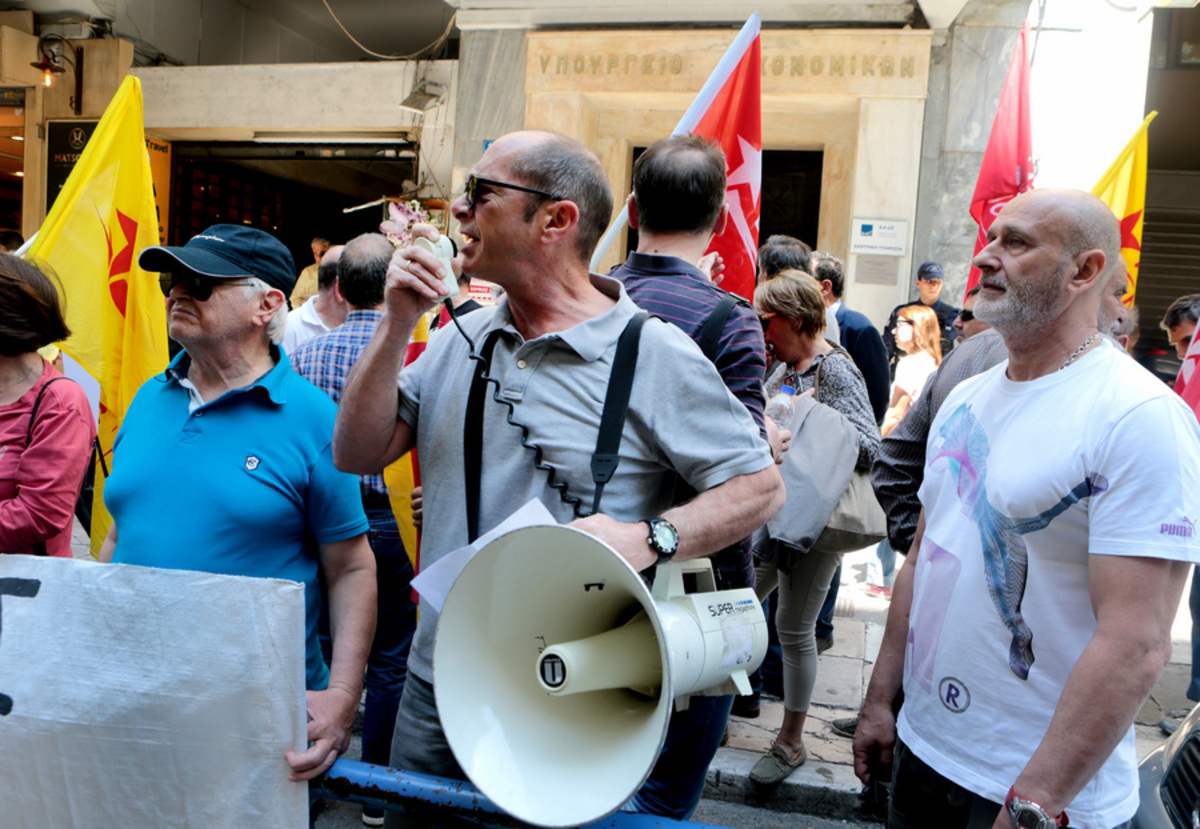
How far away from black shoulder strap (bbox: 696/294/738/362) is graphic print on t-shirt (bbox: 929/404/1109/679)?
0.62 m

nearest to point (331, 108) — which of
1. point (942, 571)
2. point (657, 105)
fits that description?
point (657, 105)

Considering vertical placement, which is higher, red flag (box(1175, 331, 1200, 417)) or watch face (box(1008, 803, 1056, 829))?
red flag (box(1175, 331, 1200, 417))

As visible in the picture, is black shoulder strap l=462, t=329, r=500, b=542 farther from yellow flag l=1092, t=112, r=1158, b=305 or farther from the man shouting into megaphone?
yellow flag l=1092, t=112, r=1158, b=305

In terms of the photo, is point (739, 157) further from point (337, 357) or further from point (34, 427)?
point (34, 427)

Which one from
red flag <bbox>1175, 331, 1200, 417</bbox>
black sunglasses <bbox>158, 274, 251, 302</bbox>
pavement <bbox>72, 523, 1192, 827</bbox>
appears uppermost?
black sunglasses <bbox>158, 274, 251, 302</bbox>

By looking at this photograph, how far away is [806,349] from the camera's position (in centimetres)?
370

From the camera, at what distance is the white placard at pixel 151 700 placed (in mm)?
1517

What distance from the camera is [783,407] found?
11.3ft

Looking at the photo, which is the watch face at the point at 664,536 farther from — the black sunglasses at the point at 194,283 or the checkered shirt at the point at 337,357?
the checkered shirt at the point at 337,357

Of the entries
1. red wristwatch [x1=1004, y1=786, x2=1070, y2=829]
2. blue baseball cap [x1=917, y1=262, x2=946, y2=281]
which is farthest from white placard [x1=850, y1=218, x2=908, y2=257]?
red wristwatch [x1=1004, y1=786, x2=1070, y2=829]

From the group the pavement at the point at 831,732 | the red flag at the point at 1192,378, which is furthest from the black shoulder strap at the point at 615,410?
the red flag at the point at 1192,378

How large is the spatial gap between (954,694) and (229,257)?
1905 millimetres

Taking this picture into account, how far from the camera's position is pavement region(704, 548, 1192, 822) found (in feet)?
12.4

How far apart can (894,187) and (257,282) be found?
7719 millimetres
